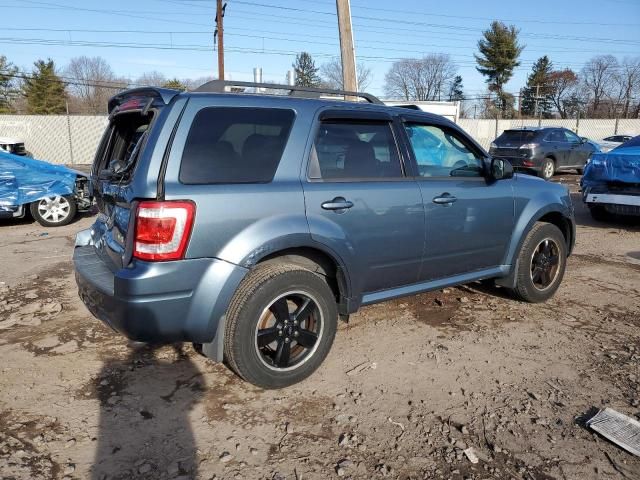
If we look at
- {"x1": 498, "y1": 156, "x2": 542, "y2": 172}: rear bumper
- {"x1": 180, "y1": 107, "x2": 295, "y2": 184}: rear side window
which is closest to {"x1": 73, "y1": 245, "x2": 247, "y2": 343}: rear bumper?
{"x1": 180, "y1": 107, "x2": 295, "y2": 184}: rear side window

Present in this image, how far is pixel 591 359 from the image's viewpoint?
368 cm

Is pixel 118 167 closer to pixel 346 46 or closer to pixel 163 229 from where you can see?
pixel 163 229

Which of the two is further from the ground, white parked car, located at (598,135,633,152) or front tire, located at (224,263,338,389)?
white parked car, located at (598,135,633,152)

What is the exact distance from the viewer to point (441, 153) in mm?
4215

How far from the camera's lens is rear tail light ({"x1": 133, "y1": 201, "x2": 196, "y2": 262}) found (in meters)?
2.71

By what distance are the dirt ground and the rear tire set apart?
11.9 m

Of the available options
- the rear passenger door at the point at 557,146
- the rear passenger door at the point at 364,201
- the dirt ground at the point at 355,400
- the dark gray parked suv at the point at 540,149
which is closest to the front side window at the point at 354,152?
the rear passenger door at the point at 364,201

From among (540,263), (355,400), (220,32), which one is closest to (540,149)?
(540,263)

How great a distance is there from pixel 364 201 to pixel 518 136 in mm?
14042

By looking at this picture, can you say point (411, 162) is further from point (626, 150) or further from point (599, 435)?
point (626, 150)

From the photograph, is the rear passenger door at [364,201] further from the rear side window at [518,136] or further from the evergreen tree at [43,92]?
the evergreen tree at [43,92]

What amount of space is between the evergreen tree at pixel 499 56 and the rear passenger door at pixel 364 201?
56.5 meters

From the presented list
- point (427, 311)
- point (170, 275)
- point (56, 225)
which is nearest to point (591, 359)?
point (427, 311)

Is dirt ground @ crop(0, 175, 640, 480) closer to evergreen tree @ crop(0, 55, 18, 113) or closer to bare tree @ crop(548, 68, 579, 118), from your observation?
evergreen tree @ crop(0, 55, 18, 113)
